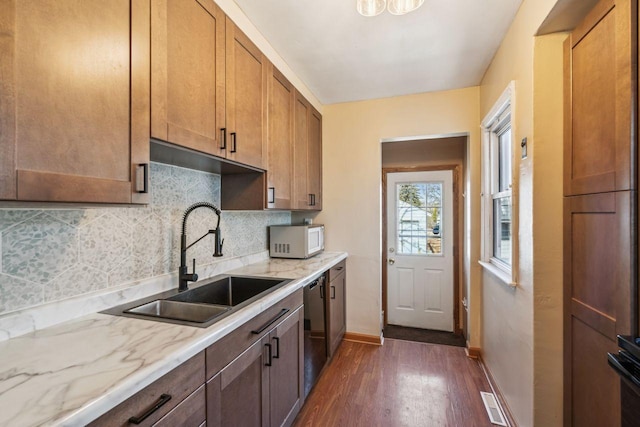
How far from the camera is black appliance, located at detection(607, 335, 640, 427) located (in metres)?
0.81

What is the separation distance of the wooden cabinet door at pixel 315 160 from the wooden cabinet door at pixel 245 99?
2.94 feet

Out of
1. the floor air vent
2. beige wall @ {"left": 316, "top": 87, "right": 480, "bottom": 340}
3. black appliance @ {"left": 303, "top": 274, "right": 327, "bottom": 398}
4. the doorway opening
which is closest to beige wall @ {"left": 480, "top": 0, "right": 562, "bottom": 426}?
the floor air vent

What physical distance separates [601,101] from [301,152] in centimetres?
189

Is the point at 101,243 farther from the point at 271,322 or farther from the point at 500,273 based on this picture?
the point at 500,273

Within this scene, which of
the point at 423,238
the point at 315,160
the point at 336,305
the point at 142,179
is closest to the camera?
the point at 142,179

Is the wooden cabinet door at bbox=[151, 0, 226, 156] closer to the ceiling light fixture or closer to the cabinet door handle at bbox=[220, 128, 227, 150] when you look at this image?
the cabinet door handle at bbox=[220, 128, 227, 150]

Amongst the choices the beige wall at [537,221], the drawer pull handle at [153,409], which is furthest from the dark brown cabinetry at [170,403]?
the beige wall at [537,221]

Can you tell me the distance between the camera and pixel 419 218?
3.42 m

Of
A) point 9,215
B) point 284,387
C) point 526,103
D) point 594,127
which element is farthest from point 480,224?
point 9,215

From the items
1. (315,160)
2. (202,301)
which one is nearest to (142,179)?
(202,301)

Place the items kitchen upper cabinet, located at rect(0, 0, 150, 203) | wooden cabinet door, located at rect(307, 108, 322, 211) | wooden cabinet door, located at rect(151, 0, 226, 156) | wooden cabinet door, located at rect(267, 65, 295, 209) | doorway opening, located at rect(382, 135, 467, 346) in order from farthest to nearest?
doorway opening, located at rect(382, 135, 467, 346), wooden cabinet door, located at rect(307, 108, 322, 211), wooden cabinet door, located at rect(267, 65, 295, 209), wooden cabinet door, located at rect(151, 0, 226, 156), kitchen upper cabinet, located at rect(0, 0, 150, 203)

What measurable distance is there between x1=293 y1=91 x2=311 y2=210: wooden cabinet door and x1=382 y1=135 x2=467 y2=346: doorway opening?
1.25 meters

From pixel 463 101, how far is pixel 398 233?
5.16ft

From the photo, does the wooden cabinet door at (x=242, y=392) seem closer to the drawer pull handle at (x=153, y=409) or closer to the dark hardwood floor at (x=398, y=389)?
the drawer pull handle at (x=153, y=409)
